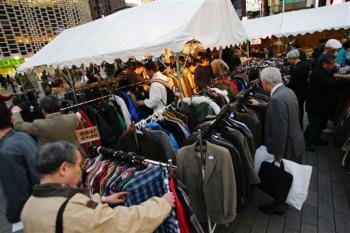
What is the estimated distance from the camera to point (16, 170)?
250 cm

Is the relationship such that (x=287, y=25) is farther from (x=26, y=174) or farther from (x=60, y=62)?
(x=26, y=174)

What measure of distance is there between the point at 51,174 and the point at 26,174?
1.50 m

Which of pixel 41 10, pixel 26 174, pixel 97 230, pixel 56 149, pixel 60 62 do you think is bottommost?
pixel 26 174

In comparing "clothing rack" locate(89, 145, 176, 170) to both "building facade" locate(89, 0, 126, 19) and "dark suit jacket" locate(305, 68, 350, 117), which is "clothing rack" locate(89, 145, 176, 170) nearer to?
"dark suit jacket" locate(305, 68, 350, 117)

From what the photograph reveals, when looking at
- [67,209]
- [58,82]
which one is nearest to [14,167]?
[67,209]

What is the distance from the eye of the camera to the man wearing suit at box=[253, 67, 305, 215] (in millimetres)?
3000

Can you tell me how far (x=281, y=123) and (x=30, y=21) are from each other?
83228 millimetres

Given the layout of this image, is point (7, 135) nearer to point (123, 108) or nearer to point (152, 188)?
point (152, 188)

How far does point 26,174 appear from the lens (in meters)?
2.59

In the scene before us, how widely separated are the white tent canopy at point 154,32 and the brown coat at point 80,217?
2798 millimetres

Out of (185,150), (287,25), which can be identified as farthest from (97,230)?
(287,25)

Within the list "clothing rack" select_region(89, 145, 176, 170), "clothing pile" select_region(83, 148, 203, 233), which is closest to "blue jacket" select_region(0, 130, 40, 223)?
Result: "clothing rack" select_region(89, 145, 176, 170)

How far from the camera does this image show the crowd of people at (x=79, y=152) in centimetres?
136

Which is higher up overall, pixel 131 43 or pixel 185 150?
pixel 131 43
